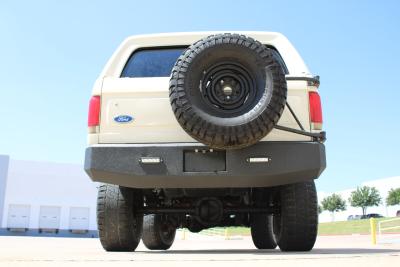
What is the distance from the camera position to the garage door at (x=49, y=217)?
174 feet

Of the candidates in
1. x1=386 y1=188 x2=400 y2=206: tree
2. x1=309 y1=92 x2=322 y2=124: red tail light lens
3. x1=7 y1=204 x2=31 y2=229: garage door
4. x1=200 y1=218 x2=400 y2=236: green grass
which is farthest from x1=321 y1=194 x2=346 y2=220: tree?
x1=309 y1=92 x2=322 y2=124: red tail light lens

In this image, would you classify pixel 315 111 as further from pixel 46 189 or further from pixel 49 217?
pixel 46 189

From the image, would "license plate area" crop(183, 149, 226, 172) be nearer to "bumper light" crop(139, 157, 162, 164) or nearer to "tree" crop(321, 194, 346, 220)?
"bumper light" crop(139, 157, 162, 164)

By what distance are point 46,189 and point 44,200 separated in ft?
4.72

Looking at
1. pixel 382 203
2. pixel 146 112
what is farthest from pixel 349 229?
pixel 382 203

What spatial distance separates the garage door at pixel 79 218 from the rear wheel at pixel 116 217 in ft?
174

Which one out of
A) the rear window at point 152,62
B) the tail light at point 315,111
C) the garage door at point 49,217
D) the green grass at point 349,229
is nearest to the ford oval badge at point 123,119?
the rear window at point 152,62

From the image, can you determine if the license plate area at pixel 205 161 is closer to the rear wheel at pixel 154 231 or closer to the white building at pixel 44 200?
the rear wheel at pixel 154 231

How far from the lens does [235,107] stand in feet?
12.3

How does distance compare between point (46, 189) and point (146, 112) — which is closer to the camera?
point (146, 112)

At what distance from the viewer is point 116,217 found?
462cm

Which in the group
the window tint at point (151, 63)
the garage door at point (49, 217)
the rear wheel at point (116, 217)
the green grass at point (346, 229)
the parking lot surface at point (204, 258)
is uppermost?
the window tint at point (151, 63)

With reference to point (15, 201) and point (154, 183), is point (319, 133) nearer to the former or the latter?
point (154, 183)

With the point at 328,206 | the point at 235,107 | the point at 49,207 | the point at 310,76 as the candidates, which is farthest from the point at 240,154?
the point at 328,206
